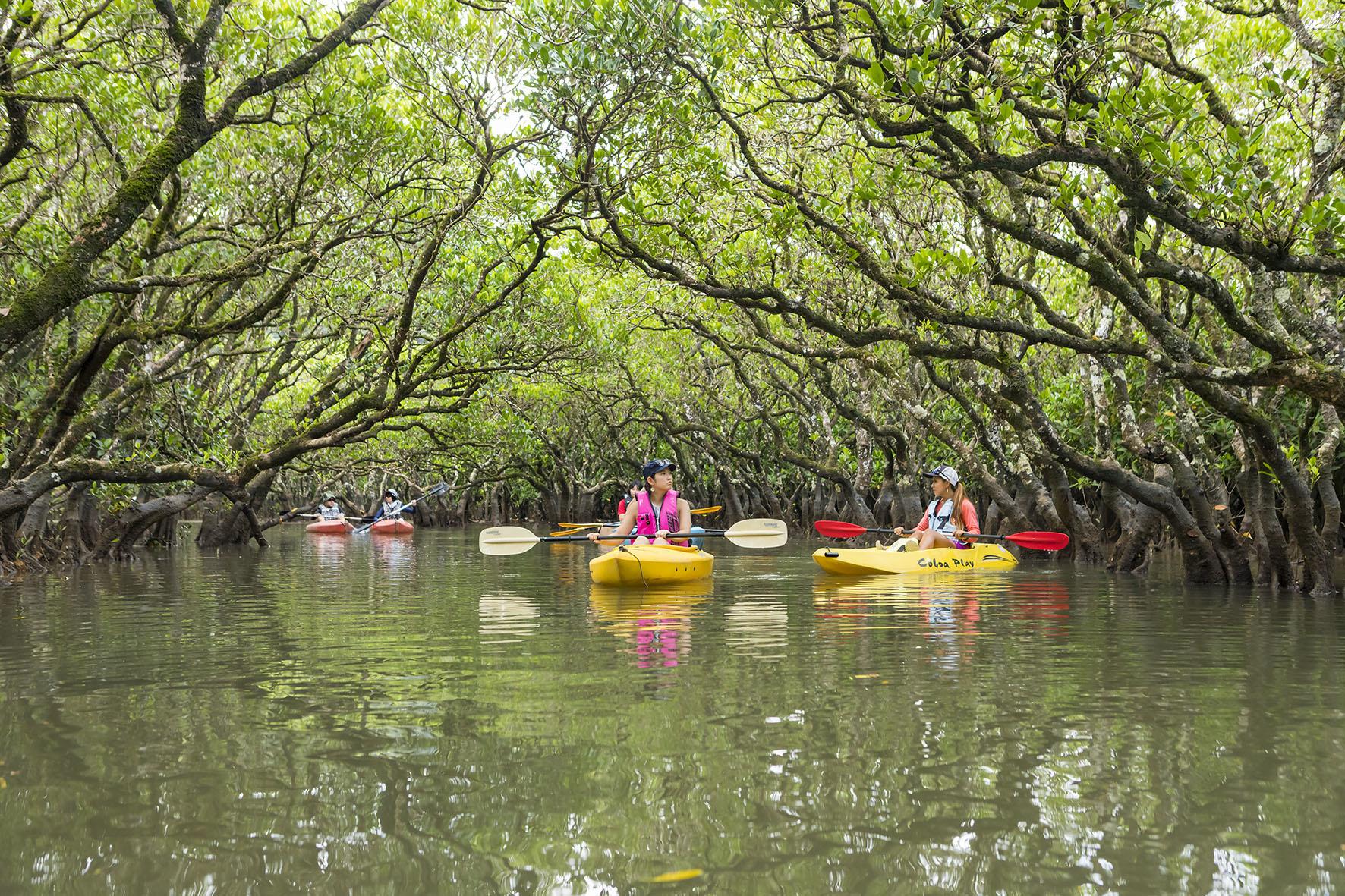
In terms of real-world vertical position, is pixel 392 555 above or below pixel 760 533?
below

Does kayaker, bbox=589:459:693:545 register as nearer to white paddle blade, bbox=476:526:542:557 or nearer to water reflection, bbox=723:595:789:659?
white paddle blade, bbox=476:526:542:557

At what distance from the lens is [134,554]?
2280 cm

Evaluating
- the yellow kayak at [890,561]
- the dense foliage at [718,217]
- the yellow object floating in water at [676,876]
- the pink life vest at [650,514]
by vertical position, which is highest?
the dense foliage at [718,217]

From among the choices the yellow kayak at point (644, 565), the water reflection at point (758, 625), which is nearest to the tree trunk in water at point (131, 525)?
the yellow kayak at point (644, 565)

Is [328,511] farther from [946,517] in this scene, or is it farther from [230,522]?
[946,517]

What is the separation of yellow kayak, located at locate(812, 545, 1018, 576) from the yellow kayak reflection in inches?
66.7

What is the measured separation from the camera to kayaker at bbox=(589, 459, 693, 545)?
14.1 meters

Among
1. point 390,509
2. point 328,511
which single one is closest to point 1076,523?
point 390,509

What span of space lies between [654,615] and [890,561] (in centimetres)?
512

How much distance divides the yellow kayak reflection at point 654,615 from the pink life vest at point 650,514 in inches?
34.8

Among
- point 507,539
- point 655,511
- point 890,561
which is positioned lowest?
point 890,561

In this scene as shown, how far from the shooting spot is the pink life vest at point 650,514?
14461mm

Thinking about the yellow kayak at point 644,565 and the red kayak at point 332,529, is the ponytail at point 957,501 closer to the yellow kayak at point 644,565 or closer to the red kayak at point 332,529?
the yellow kayak at point 644,565

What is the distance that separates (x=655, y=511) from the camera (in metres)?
14.5
